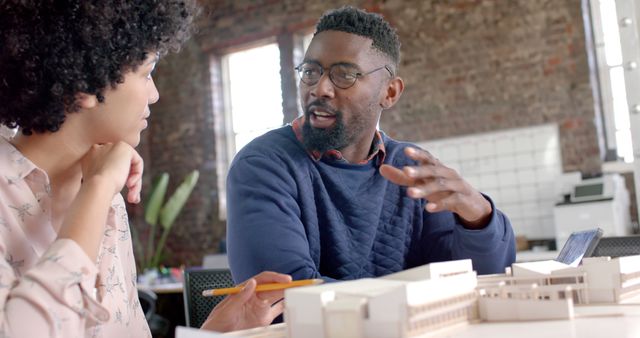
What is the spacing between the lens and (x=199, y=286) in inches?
81.4

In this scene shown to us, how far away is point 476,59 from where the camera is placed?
6320mm

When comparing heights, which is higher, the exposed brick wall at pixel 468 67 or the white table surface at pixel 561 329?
the exposed brick wall at pixel 468 67

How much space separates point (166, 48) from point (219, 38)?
6.70 m

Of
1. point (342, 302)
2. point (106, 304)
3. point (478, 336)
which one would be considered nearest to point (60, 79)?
point (106, 304)

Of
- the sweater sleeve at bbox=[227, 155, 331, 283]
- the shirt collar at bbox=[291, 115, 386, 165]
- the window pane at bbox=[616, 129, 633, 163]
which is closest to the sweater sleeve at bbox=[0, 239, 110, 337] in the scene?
the sweater sleeve at bbox=[227, 155, 331, 283]

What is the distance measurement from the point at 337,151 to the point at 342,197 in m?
0.14

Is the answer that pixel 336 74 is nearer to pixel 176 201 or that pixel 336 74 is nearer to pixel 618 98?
pixel 618 98

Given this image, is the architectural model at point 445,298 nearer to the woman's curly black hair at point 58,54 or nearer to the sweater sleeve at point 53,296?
the sweater sleeve at point 53,296

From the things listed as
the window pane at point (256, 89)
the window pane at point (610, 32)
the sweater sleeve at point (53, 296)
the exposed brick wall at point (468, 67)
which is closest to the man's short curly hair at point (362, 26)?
the sweater sleeve at point (53, 296)

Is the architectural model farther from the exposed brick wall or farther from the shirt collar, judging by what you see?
the exposed brick wall

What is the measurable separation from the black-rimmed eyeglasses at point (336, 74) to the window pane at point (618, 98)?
4.62 metres

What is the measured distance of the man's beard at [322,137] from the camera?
1.78m

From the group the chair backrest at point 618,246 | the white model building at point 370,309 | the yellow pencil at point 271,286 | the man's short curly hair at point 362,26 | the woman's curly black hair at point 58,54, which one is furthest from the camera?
the chair backrest at point 618,246

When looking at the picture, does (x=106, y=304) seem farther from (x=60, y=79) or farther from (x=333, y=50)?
(x=333, y=50)
